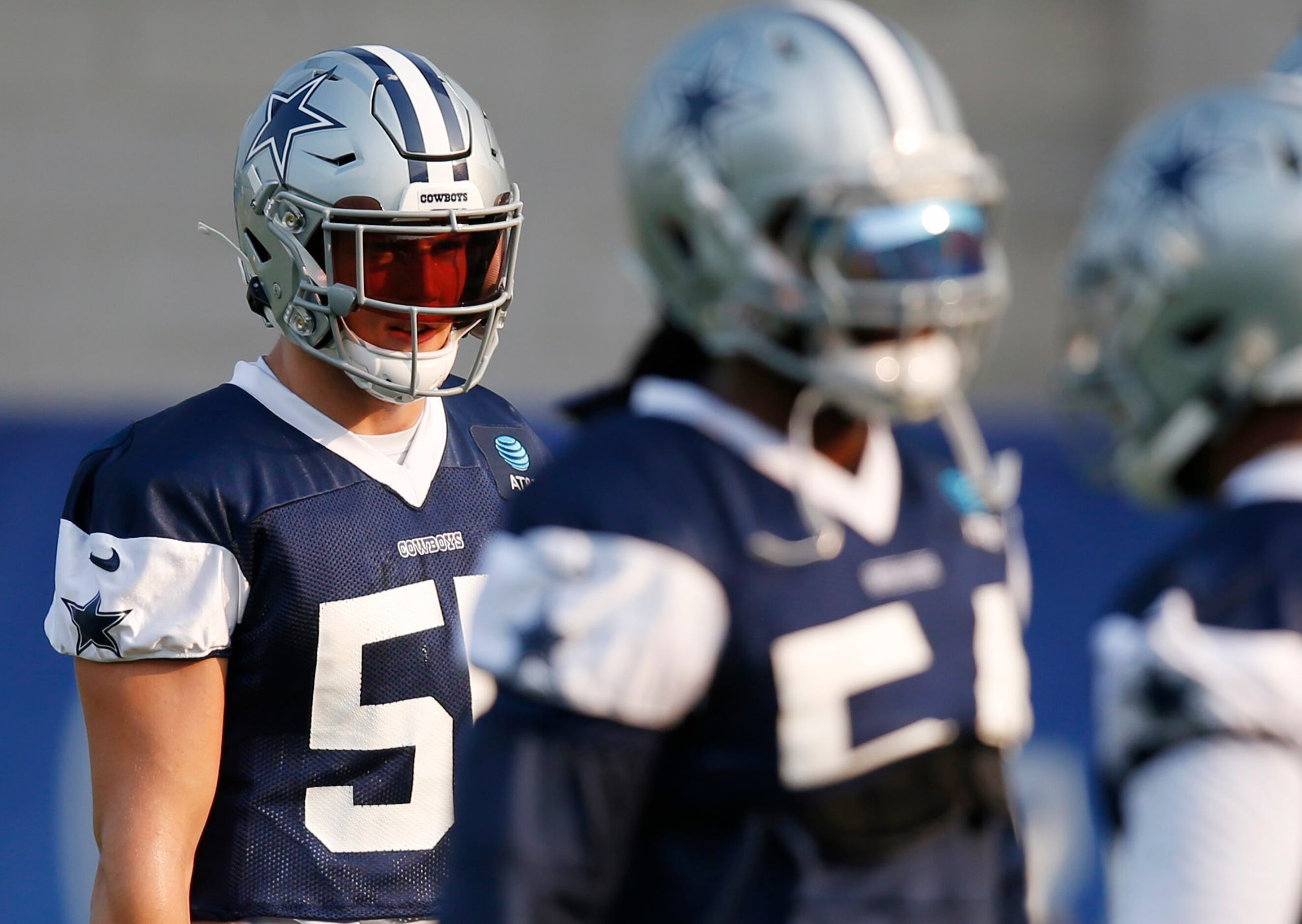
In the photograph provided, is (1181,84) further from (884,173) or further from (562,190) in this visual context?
(884,173)

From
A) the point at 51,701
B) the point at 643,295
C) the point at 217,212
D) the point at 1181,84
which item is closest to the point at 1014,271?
the point at 1181,84

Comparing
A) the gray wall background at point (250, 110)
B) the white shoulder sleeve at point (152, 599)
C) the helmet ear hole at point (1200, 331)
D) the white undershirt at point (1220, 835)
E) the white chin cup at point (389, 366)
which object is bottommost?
the gray wall background at point (250, 110)

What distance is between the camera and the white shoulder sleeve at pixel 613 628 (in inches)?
52.3

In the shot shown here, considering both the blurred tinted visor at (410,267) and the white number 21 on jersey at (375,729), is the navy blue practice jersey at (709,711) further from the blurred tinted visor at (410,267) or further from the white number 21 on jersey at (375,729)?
the blurred tinted visor at (410,267)

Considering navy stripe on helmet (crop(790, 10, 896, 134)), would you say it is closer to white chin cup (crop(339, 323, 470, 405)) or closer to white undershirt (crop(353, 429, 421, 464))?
white chin cup (crop(339, 323, 470, 405))

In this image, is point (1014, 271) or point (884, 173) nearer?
point (884, 173)

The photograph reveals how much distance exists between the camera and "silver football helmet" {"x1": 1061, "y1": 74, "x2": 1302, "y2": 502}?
1.36m

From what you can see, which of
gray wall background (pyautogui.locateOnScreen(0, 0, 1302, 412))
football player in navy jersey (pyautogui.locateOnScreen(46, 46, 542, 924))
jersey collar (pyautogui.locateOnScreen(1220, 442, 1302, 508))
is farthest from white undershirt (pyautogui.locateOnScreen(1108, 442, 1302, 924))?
gray wall background (pyautogui.locateOnScreen(0, 0, 1302, 412))

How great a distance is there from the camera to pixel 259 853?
213 cm

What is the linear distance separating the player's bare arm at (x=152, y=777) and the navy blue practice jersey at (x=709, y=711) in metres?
0.80

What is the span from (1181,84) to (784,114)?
210 inches

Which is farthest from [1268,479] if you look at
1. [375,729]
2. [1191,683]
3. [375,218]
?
[375,218]

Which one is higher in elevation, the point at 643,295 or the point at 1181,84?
the point at 1181,84

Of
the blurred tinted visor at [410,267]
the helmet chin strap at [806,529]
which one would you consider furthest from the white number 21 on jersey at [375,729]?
the helmet chin strap at [806,529]
